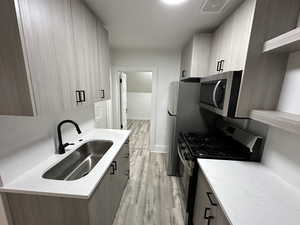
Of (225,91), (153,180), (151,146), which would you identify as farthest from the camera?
(151,146)

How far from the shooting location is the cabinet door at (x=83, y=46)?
121 centimetres

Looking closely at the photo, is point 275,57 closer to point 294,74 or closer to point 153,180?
point 294,74

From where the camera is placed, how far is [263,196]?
0.90 meters

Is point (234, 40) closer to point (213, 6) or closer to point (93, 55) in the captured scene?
point (213, 6)

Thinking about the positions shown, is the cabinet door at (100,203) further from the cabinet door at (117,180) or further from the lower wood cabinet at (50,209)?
the cabinet door at (117,180)

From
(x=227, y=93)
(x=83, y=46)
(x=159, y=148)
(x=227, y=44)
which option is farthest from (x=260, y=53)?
(x=159, y=148)

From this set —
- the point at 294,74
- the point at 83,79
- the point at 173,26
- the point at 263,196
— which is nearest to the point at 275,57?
the point at 294,74

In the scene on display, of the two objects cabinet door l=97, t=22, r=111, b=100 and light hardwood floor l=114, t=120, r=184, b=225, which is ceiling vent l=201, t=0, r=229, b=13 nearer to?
cabinet door l=97, t=22, r=111, b=100

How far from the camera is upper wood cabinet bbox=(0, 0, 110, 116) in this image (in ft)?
2.43

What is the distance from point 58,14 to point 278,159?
A: 2.12m

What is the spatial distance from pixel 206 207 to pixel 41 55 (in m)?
1.68

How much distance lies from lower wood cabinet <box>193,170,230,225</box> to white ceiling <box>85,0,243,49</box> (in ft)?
5.66

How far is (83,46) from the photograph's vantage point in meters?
1.33

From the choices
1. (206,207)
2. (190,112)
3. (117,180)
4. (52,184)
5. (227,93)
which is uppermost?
(227,93)
